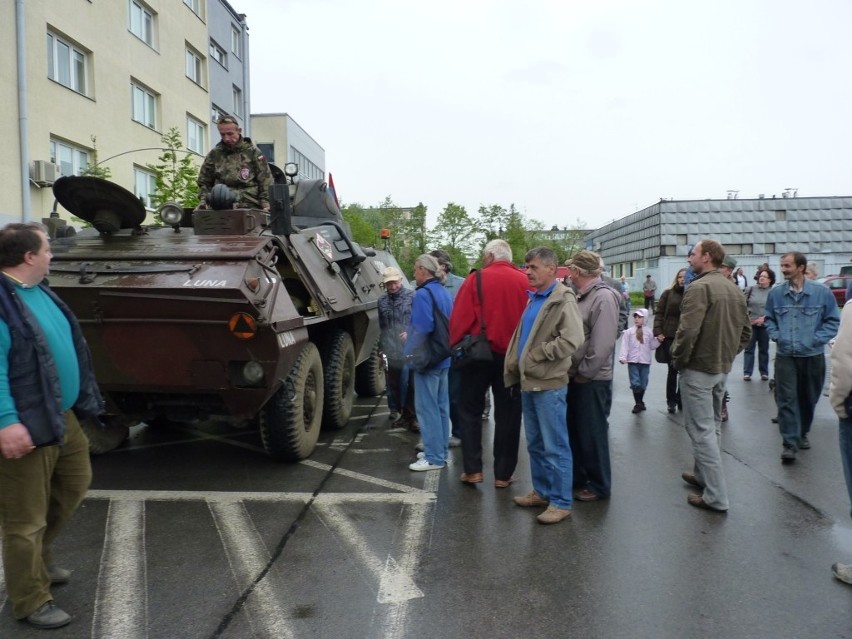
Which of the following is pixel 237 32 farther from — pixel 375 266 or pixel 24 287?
pixel 24 287

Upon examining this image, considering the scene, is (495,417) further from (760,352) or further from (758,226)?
(758,226)

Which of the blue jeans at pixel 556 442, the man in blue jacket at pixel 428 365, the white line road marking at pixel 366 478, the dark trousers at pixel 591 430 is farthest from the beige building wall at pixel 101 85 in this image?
the blue jeans at pixel 556 442

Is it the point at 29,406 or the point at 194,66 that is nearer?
the point at 29,406

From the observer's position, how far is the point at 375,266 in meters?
9.08

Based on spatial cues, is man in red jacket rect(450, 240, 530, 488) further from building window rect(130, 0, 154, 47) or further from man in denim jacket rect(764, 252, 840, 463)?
building window rect(130, 0, 154, 47)

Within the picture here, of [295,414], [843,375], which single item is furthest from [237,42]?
[843,375]

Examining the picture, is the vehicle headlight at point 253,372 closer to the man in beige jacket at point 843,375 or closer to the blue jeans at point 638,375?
the man in beige jacket at point 843,375

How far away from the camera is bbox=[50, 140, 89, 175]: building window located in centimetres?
1562

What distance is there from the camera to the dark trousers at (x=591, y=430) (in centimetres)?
491

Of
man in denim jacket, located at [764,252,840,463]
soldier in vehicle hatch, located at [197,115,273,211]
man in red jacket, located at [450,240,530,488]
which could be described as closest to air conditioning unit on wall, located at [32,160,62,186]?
soldier in vehicle hatch, located at [197,115,273,211]

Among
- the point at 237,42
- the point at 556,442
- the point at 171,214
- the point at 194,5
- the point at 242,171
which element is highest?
the point at 237,42

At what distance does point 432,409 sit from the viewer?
5.73m

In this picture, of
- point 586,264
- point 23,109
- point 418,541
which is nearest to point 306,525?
point 418,541

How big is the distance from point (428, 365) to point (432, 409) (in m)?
0.35
